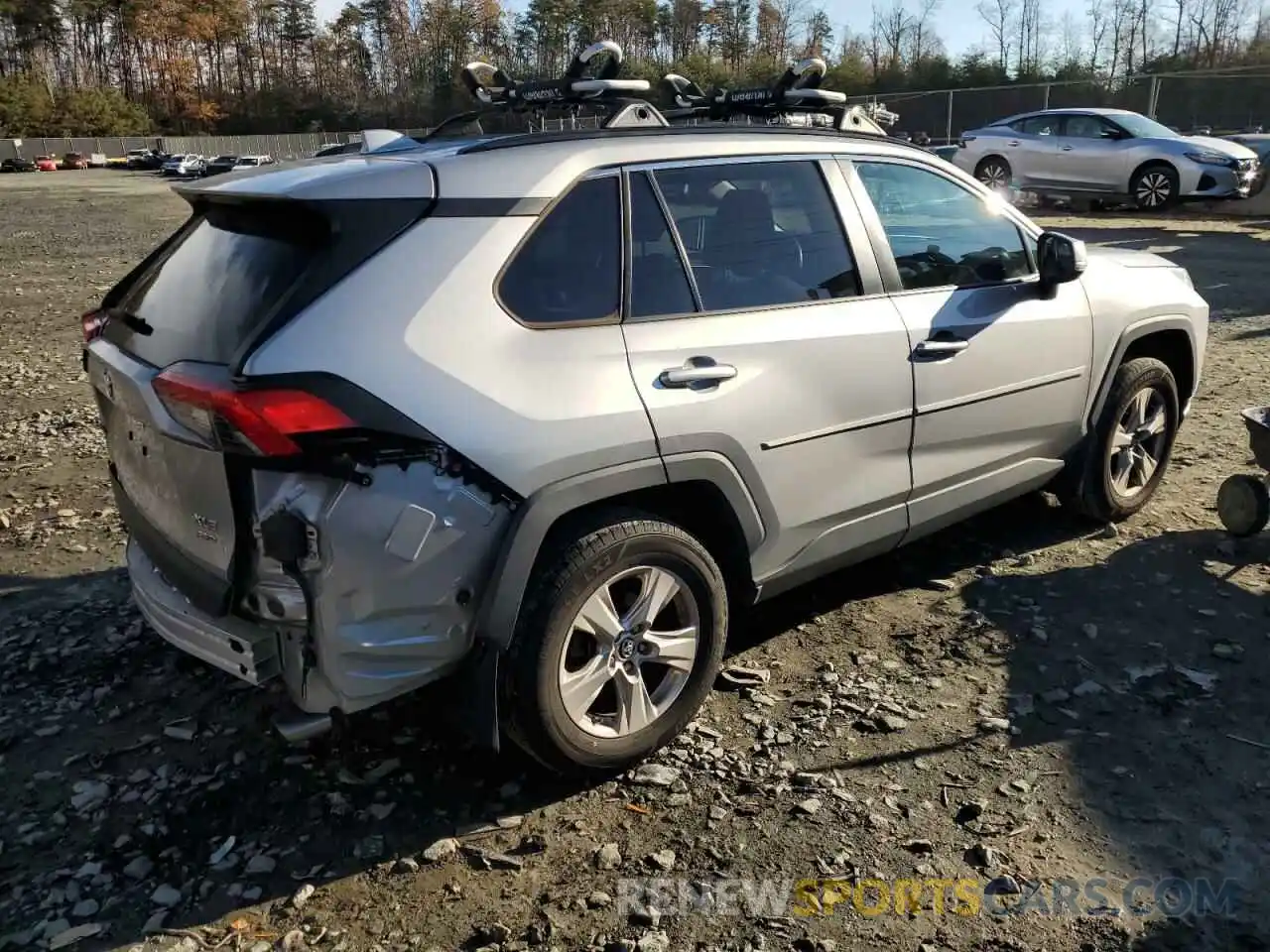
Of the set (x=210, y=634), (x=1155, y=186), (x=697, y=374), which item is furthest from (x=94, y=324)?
(x=1155, y=186)

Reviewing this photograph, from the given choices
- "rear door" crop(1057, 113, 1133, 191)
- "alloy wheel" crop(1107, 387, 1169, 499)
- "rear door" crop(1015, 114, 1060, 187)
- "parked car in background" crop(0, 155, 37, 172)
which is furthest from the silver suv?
"parked car in background" crop(0, 155, 37, 172)

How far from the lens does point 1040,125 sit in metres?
18.3

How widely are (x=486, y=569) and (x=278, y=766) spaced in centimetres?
114

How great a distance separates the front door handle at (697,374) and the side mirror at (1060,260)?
1739mm

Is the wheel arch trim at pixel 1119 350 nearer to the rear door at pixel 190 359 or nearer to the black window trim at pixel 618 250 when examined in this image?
the black window trim at pixel 618 250

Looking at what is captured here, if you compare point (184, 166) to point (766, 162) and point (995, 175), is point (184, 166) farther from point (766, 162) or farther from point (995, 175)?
point (766, 162)

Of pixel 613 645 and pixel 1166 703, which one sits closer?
pixel 613 645

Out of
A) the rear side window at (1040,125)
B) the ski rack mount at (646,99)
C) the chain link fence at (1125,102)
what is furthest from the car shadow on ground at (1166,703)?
the chain link fence at (1125,102)

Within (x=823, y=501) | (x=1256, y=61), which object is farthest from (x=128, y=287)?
(x=1256, y=61)

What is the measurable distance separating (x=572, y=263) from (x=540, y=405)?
49 centimetres

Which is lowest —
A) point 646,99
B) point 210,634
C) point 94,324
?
point 210,634

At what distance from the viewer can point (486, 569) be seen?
2.73 metres

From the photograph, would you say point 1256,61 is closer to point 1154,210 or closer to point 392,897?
point 1154,210

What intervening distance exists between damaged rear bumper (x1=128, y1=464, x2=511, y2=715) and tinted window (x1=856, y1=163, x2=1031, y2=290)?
2.02 metres
